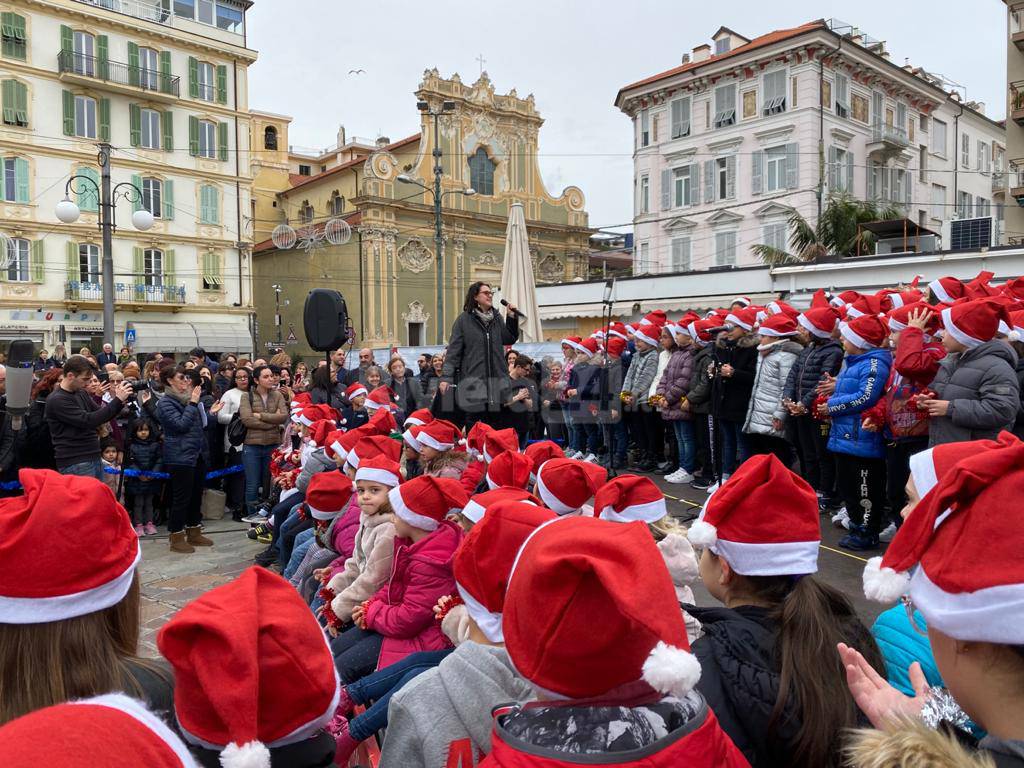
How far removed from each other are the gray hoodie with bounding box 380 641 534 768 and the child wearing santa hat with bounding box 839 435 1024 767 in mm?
1221

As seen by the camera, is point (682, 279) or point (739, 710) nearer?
point (739, 710)

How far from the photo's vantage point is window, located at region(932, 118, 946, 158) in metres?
41.6

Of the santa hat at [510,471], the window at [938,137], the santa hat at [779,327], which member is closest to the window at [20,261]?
the santa hat at [779,327]

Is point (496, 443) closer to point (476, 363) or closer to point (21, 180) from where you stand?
point (476, 363)

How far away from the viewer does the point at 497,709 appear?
6.64ft

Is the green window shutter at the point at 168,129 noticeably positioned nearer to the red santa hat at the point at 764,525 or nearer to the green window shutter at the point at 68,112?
the green window shutter at the point at 68,112

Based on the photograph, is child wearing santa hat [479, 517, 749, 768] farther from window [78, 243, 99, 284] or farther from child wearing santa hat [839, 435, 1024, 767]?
window [78, 243, 99, 284]

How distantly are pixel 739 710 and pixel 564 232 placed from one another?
47.5 m

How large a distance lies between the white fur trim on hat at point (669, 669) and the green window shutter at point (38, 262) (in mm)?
40940

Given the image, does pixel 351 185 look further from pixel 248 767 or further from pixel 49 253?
pixel 248 767

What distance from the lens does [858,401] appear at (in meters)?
6.58

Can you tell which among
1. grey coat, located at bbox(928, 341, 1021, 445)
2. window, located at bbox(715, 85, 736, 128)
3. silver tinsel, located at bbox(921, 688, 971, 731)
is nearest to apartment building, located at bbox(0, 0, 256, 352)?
window, located at bbox(715, 85, 736, 128)

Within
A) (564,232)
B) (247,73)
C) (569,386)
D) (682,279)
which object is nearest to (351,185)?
(247,73)

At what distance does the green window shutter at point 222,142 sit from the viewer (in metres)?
40.9
